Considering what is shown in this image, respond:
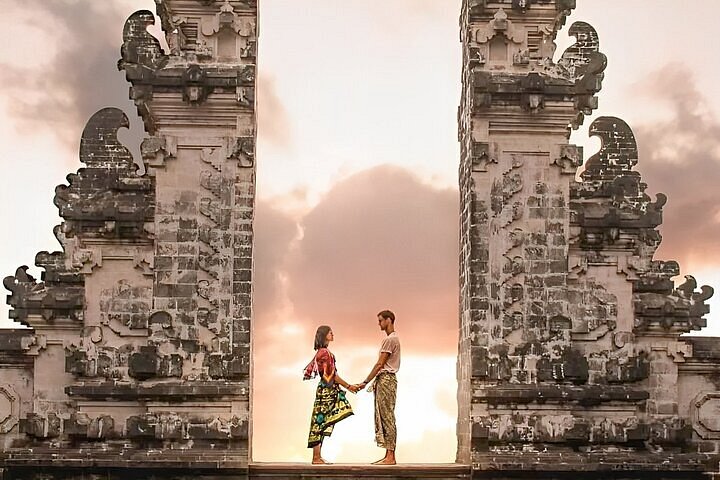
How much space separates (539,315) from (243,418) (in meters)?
4.47

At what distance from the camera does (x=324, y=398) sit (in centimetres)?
2014

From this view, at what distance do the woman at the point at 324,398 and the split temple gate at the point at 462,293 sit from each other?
2.99ft

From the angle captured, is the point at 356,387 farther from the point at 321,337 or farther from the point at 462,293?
Result: the point at 462,293

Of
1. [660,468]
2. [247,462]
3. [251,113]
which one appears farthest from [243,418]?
[660,468]

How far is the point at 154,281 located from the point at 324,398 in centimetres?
295

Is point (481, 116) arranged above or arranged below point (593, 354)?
above

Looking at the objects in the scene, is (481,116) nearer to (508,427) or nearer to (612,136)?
(612,136)

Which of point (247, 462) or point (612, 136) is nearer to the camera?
point (247, 462)

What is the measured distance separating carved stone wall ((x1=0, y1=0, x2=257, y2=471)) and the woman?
0.95 meters

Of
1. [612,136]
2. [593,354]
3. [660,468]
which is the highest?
[612,136]

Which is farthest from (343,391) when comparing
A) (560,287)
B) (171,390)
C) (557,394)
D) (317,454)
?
(560,287)

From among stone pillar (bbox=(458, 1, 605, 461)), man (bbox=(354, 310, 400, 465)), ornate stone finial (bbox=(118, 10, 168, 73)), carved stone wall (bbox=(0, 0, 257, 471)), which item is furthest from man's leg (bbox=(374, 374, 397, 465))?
ornate stone finial (bbox=(118, 10, 168, 73))

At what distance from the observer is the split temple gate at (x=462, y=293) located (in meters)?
20.1

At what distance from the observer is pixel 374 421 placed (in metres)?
20.3
